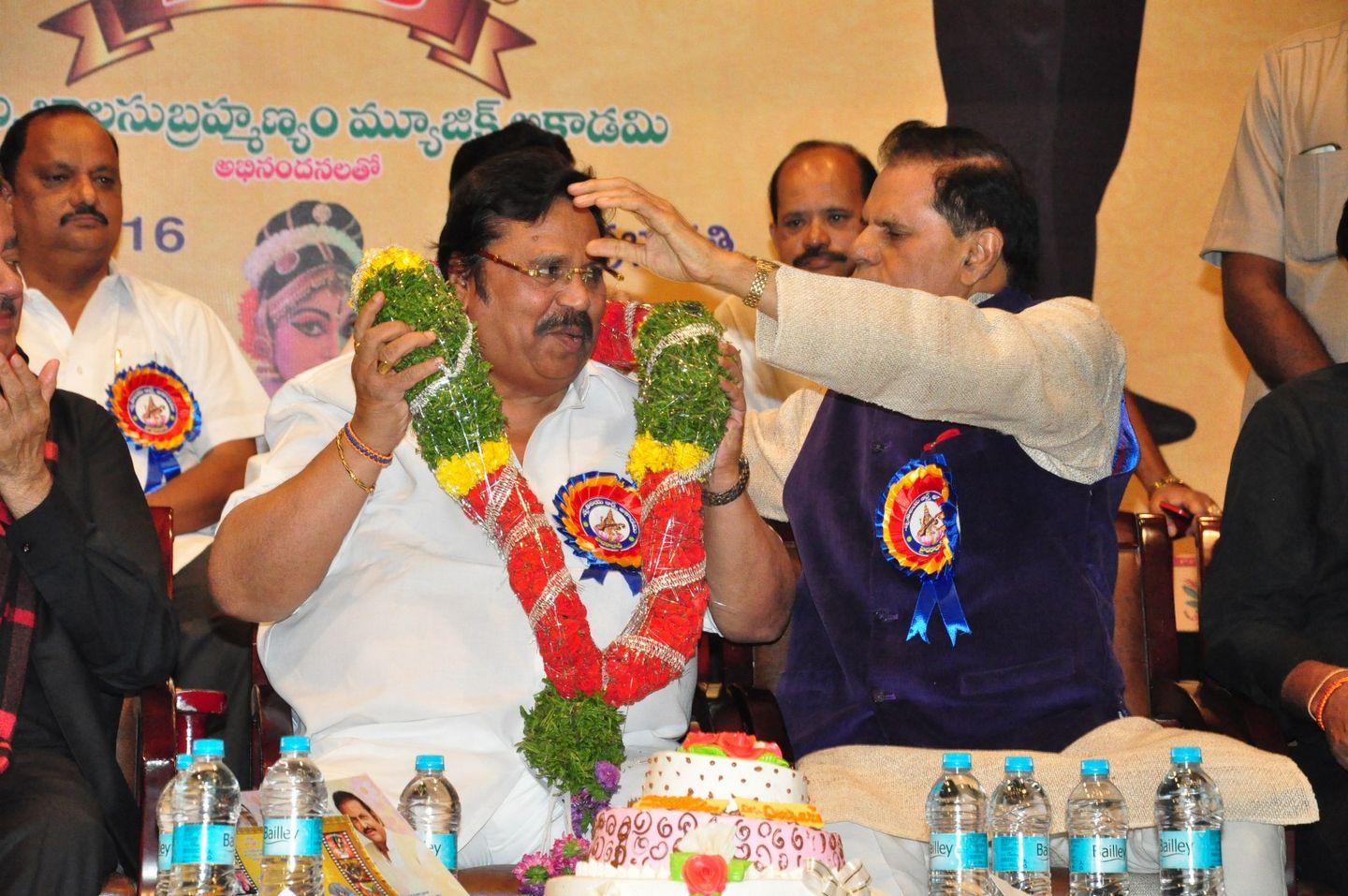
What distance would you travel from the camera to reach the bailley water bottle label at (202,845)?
8.18 ft

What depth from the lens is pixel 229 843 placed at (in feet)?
8.29

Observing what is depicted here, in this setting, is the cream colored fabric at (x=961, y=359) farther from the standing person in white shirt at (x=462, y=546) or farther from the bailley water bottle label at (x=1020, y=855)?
the bailley water bottle label at (x=1020, y=855)

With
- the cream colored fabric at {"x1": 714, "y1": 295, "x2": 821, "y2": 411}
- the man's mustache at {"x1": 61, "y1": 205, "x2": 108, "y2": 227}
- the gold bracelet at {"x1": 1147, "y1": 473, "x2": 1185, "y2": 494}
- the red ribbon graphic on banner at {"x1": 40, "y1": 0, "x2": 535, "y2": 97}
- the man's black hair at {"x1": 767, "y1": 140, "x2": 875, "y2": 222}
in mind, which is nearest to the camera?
the gold bracelet at {"x1": 1147, "y1": 473, "x2": 1185, "y2": 494}

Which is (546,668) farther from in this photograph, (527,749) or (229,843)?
(229,843)

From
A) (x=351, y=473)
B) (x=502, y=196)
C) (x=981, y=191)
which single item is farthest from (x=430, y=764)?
(x=981, y=191)

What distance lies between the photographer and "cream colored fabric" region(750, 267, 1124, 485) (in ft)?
10.4

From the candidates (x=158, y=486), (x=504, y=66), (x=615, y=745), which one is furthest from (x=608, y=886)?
(x=504, y=66)

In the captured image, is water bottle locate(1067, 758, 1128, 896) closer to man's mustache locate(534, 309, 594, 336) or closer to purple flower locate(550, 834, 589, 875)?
purple flower locate(550, 834, 589, 875)

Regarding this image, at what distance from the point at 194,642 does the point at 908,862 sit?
2.37 m

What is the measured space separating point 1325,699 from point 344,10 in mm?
4124

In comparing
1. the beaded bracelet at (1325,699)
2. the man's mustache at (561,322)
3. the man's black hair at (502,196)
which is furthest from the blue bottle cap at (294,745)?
the beaded bracelet at (1325,699)

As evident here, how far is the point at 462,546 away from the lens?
371cm

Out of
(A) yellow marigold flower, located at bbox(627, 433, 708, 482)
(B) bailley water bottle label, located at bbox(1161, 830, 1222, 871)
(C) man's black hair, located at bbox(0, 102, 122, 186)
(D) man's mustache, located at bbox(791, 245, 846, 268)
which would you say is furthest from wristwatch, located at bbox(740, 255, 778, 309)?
(C) man's black hair, located at bbox(0, 102, 122, 186)

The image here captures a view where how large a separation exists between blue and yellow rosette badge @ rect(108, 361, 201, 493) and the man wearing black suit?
4.63ft
